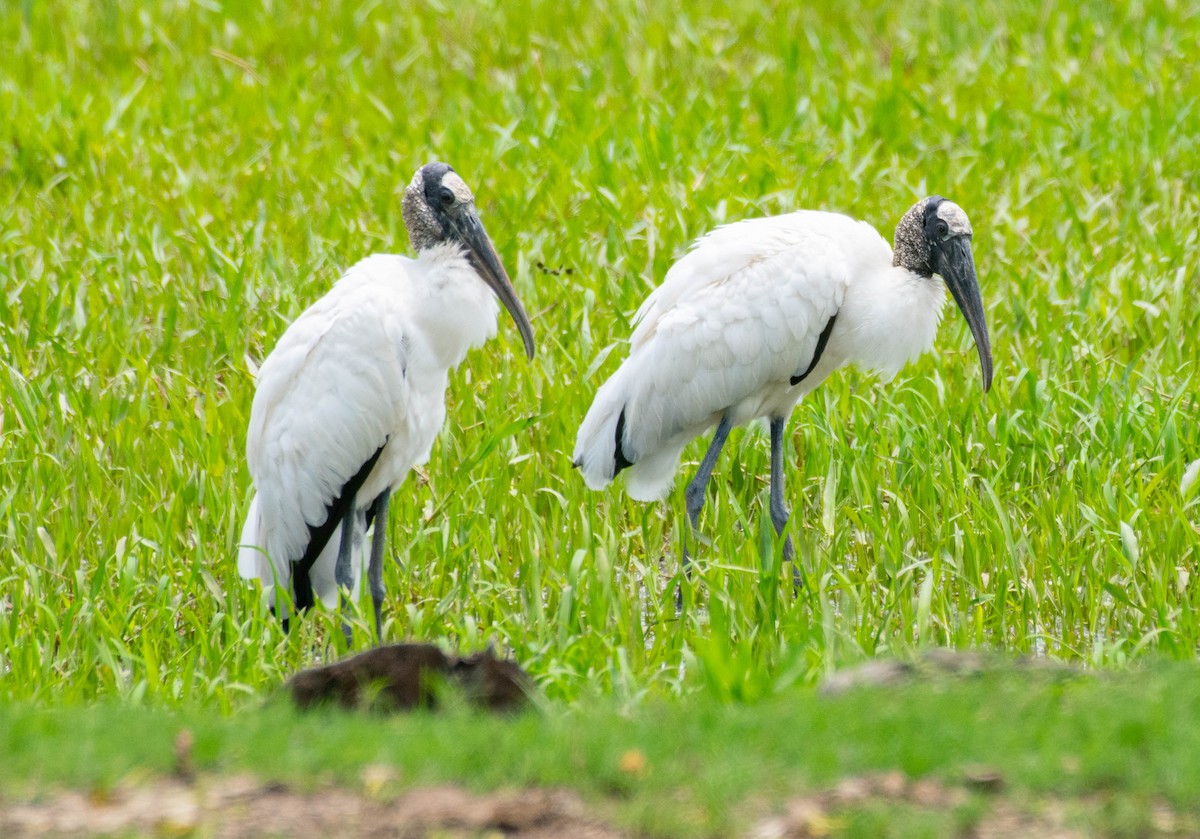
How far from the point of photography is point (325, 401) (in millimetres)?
5109

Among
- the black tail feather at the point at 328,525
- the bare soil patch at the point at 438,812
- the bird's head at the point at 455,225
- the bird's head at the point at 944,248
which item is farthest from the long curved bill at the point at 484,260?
the bare soil patch at the point at 438,812

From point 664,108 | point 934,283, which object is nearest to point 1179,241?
point 934,283

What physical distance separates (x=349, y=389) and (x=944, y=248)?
2196 millimetres

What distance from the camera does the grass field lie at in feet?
15.8

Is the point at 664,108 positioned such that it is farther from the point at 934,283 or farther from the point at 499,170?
the point at 934,283

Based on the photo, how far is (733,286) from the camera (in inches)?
227

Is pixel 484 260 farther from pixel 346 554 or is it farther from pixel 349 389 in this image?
pixel 346 554

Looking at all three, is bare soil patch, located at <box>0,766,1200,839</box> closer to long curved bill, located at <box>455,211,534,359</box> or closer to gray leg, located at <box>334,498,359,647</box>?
gray leg, located at <box>334,498,359,647</box>

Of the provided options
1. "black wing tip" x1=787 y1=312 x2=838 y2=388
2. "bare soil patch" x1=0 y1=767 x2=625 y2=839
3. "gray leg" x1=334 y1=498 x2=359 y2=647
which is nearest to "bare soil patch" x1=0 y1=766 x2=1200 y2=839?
"bare soil patch" x1=0 y1=767 x2=625 y2=839

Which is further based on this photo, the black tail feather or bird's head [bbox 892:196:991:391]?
bird's head [bbox 892:196:991:391]

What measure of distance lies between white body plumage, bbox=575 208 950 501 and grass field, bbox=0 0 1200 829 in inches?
11.7

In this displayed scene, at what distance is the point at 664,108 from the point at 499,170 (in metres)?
1.39

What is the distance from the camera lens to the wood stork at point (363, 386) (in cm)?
510

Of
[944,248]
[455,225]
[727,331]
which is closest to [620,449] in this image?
[727,331]
